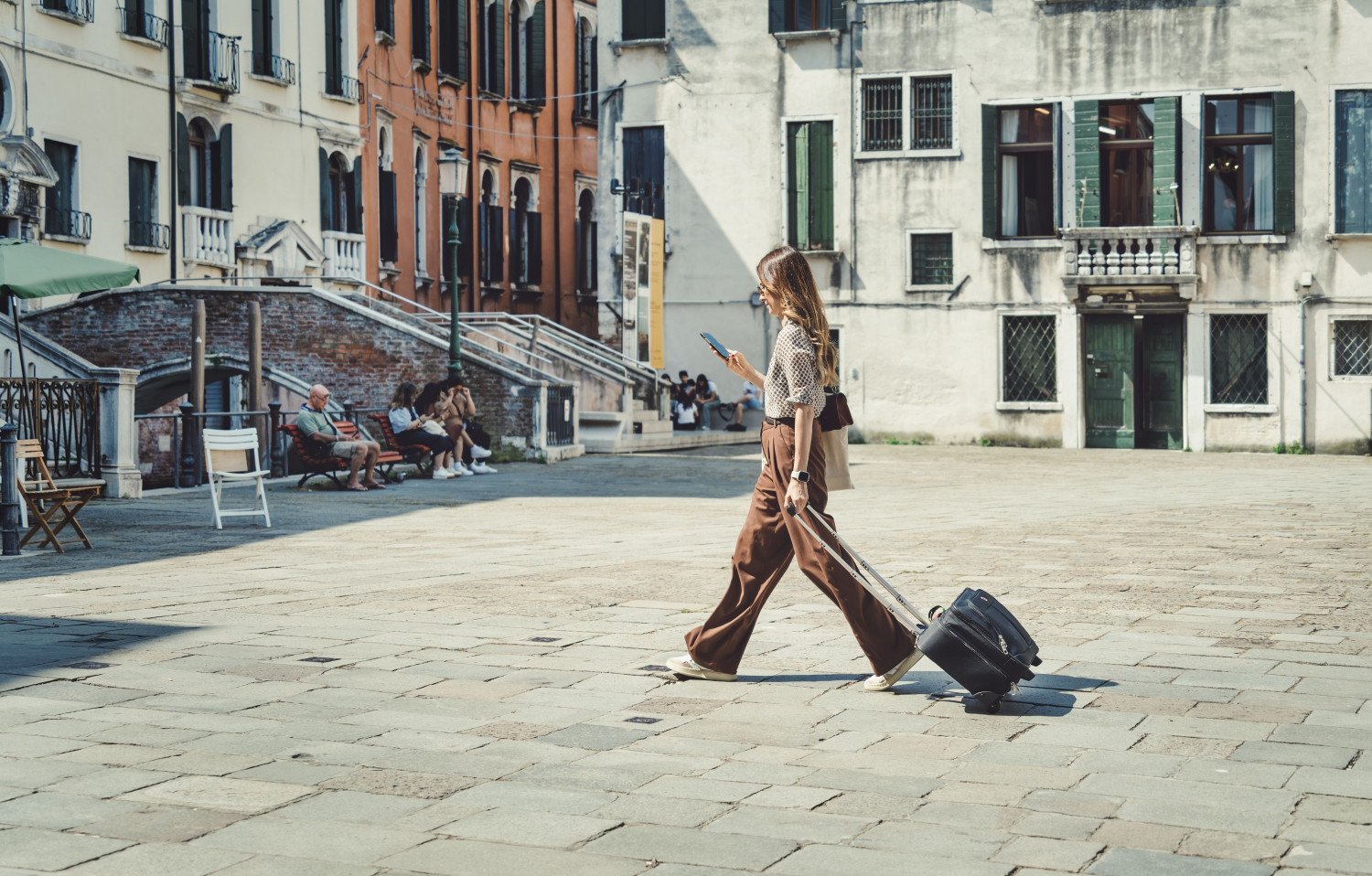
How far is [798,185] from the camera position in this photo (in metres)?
31.8

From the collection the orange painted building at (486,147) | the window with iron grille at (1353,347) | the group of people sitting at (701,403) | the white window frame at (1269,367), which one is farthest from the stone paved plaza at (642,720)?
the orange painted building at (486,147)

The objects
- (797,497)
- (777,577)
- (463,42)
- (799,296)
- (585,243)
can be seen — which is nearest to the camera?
(797,497)

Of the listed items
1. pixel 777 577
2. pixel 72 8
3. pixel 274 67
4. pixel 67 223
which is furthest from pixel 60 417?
pixel 274 67

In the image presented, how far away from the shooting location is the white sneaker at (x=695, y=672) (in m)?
7.70

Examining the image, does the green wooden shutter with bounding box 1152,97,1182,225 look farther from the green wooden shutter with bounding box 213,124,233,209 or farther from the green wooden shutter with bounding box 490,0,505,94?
the green wooden shutter with bounding box 490,0,505,94

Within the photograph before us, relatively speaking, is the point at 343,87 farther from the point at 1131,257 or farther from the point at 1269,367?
the point at 1269,367

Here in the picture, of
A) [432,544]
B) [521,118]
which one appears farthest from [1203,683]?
[521,118]

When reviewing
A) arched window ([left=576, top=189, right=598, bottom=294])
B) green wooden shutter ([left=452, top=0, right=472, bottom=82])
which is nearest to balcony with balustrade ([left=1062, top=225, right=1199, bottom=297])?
green wooden shutter ([left=452, top=0, right=472, bottom=82])

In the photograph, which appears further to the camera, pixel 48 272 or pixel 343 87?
pixel 343 87

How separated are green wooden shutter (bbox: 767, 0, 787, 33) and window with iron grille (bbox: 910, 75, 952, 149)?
252cm

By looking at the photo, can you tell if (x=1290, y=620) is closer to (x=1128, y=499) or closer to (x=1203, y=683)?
(x=1203, y=683)

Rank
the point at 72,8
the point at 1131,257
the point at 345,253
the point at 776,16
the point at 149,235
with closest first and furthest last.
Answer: the point at 72,8 < the point at 149,235 < the point at 1131,257 < the point at 776,16 < the point at 345,253

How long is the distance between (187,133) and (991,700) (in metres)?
23.2

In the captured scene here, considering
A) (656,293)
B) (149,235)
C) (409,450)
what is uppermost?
(149,235)
